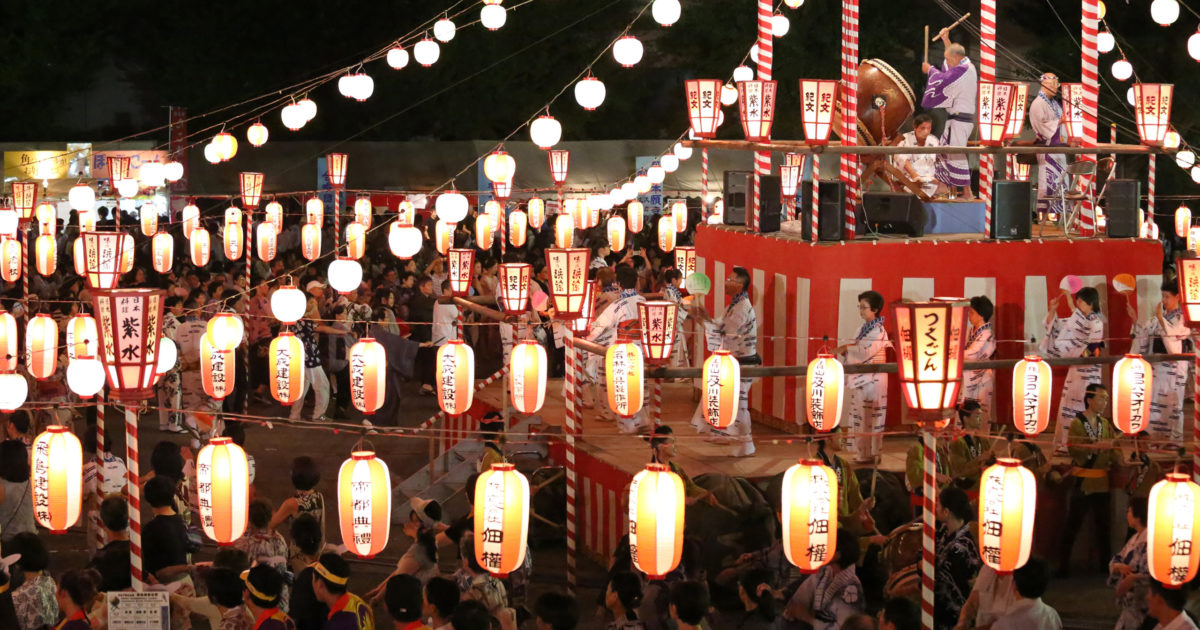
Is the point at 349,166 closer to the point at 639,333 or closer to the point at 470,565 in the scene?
the point at 639,333

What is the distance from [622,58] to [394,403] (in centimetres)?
595

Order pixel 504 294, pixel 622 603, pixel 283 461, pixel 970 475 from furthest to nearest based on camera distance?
1. pixel 283 461
2. pixel 504 294
3. pixel 970 475
4. pixel 622 603

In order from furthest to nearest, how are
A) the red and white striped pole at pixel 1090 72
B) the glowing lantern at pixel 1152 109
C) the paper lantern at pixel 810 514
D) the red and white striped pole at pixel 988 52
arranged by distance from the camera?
1. the glowing lantern at pixel 1152 109
2. the red and white striped pole at pixel 1090 72
3. the red and white striped pole at pixel 988 52
4. the paper lantern at pixel 810 514

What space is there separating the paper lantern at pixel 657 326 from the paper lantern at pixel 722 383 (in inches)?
19.8

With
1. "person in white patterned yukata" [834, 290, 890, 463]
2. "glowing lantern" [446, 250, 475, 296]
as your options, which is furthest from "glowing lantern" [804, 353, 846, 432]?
"glowing lantern" [446, 250, 475, 296]

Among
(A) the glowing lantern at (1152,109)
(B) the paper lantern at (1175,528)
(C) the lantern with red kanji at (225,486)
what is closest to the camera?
(B) the paper lantern at (1175,528)

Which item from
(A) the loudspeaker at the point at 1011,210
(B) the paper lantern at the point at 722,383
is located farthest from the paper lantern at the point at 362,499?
(A) the loudspeaker at the point at 1011,210

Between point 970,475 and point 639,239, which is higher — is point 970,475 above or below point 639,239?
below

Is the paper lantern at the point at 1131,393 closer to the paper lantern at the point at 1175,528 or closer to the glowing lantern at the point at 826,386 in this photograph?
the glowing lantern at the point at 826,386

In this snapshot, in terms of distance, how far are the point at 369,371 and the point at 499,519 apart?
4.33m

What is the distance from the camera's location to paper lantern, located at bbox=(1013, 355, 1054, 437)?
39.0ft

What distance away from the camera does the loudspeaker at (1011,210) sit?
1437cm

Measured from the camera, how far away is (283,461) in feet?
52.9

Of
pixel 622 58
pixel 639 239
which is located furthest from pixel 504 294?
pixel 639 239
